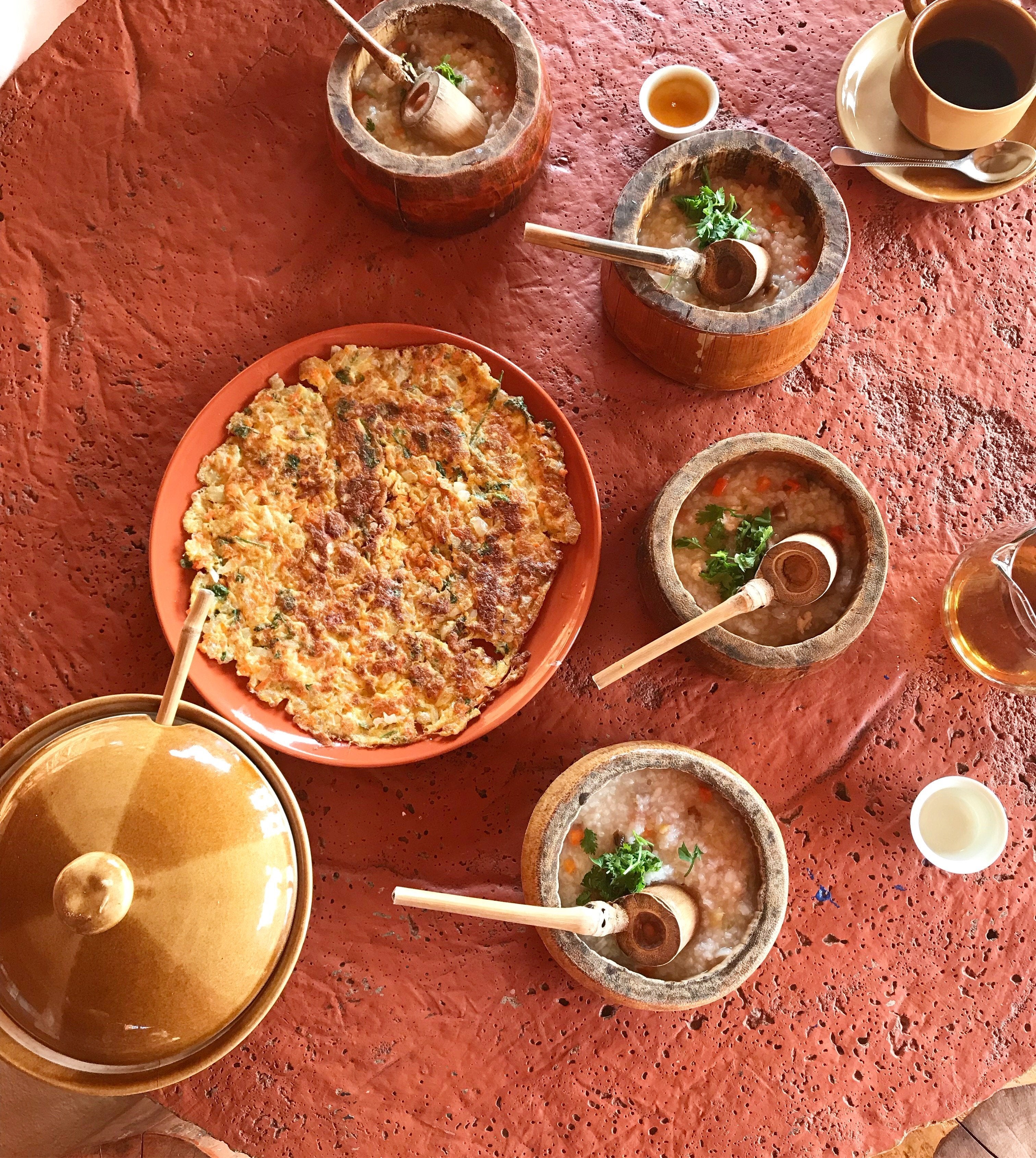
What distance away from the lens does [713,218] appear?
248 centimetres

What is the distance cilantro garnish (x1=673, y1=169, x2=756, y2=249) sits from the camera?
2.48m

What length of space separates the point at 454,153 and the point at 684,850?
1.95m

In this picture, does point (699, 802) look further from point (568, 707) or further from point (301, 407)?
point (301, 407)

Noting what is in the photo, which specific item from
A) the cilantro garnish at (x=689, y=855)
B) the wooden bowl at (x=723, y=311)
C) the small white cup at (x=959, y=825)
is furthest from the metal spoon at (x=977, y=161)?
the cilantro garnish at (x=689, y=855)

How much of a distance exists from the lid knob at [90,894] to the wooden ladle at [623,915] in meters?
0.53

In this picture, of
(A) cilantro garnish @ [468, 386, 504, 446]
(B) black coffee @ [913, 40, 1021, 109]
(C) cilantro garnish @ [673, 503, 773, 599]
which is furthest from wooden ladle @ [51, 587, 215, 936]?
(B) black coffee @ [913, 40, 1021, 109]

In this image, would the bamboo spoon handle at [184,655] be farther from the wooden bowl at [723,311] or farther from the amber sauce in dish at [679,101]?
the amber sauce in dish at [679,101]

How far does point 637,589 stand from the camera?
273cm

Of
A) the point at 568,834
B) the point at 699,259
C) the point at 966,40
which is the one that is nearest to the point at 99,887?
the point at 568,834

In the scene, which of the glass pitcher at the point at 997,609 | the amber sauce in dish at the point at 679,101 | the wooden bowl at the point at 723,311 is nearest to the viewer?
the wooden bowl at the point at 723,311

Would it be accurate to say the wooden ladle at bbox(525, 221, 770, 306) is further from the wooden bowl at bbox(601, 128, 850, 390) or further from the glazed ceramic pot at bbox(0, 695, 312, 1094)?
the glazed ceramic pot at bbox(0, 695, 312, 1094)

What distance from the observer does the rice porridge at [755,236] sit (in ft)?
8.29

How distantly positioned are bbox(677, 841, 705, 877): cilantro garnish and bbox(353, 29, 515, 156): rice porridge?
1.95 m

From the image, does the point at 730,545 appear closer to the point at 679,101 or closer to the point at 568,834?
the point at 568,834
